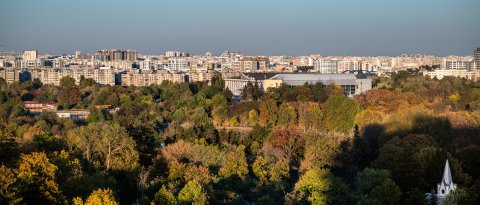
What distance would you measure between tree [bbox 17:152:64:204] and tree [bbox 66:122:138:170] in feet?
9.86

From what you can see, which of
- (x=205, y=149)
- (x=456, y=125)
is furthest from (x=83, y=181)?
(x=456, y=125)

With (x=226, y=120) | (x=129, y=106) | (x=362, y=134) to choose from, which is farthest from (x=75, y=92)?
(x=362, y=134)

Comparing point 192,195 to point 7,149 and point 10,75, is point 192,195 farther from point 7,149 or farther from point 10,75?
point 10,75

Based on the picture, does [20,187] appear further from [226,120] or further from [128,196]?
[226,120]

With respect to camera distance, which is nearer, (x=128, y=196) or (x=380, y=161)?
(x=128, y=196)

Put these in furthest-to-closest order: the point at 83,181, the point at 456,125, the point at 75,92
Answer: the point at 75,92, the point at 456,125, the point at 83,181

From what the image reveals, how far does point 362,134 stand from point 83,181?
35.8 feet

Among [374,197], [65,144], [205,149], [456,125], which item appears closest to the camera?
[374,197]

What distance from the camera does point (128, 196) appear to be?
13.1 meters

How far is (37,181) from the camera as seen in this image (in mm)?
10836

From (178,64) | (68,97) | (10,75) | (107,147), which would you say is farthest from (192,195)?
(178,64)

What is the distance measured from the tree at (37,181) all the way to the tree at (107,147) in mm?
3006

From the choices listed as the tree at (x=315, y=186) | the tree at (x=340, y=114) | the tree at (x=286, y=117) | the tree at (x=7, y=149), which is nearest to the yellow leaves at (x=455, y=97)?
the tree at (x=340, y=114)

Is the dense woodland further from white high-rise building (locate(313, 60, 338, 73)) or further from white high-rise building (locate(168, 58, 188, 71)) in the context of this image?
white high-rise building (locate(168, 58, 188, 71))
